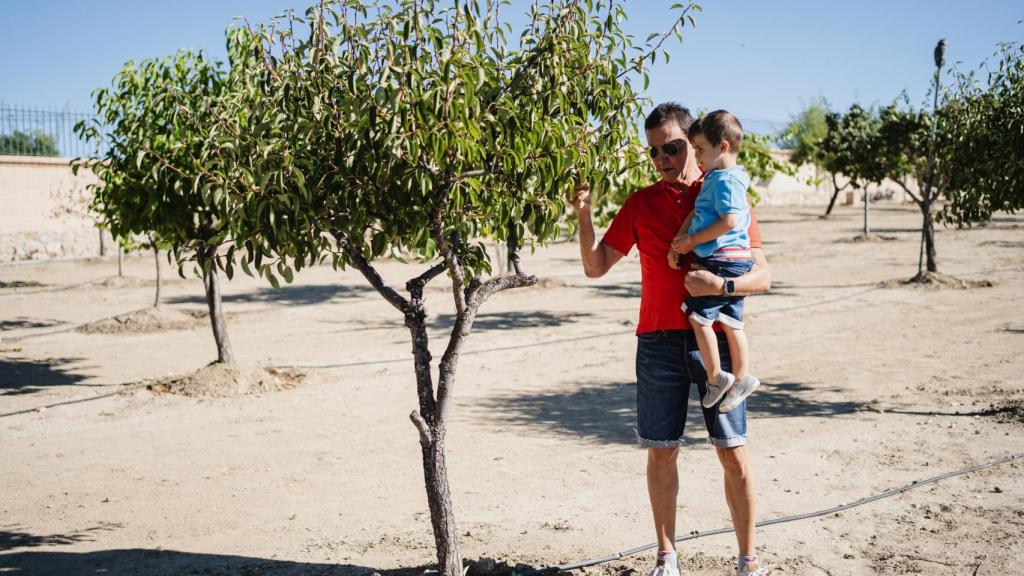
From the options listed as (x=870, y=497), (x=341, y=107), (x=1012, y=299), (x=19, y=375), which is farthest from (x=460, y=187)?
(x=1012, y=299)

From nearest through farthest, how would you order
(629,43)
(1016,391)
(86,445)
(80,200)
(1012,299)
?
(629,43), (86,445), (1016,391), (1012,299), (80,200)

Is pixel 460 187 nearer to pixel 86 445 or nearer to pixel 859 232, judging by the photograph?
pixel 86 445

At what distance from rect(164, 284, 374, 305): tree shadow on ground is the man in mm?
13453

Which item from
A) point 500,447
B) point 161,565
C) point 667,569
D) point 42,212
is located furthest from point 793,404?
point 42,212

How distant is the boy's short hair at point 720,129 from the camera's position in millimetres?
3557

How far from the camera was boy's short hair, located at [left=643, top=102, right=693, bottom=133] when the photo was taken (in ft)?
12.2

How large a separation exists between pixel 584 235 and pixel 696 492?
2.52 m

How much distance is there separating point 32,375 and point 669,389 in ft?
30.6

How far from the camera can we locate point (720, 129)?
3.56 m

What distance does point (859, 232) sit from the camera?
28984mm

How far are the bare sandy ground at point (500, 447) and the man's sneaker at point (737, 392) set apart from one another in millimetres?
1087

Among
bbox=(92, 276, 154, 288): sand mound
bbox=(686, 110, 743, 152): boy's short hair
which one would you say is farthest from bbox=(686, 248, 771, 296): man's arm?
bbox=(92, 276, 154, 288): sand mound

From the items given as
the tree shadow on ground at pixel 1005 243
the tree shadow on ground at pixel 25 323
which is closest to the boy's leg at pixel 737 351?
the tree shadow on ground at pixel 25 323

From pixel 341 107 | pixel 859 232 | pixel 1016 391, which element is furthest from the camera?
pixel 859 232
